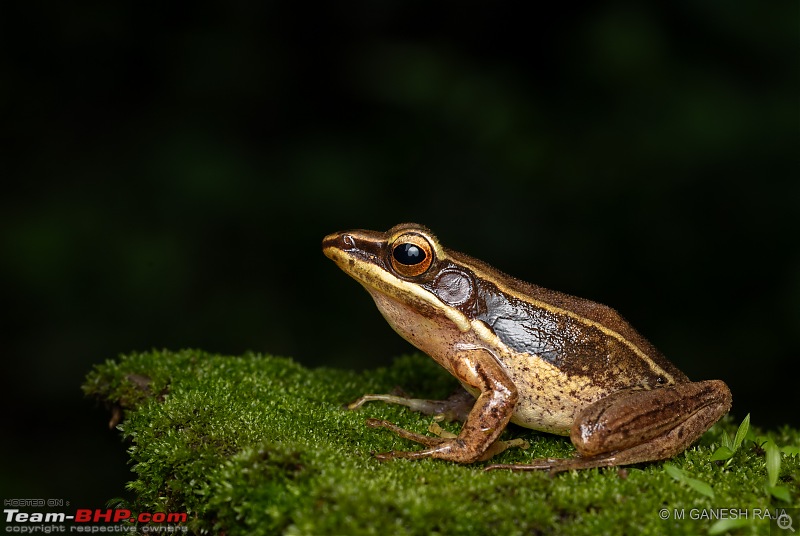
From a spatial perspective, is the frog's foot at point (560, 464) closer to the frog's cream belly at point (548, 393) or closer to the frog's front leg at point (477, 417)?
the frog's front leg at point (477, 417)

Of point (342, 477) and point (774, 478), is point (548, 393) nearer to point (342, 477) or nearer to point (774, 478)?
point (774, 478)

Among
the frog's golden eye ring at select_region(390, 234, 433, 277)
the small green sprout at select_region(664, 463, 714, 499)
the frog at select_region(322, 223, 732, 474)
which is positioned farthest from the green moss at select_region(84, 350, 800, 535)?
the frog's golden eye ring at select_region(390, 234, 433, 277)

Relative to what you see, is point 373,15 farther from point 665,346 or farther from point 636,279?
point 665,346

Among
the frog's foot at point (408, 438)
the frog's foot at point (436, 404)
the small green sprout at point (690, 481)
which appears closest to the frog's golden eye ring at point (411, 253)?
the frog's foot at point (408, 438)

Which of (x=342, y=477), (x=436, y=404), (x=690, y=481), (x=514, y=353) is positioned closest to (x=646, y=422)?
(x=690, y=481)

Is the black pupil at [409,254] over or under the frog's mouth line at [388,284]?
over

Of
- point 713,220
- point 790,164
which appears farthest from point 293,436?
point 790,164

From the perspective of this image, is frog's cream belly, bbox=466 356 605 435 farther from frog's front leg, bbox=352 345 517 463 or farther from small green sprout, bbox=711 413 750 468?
small green sprout, bbox=711 413 750 468

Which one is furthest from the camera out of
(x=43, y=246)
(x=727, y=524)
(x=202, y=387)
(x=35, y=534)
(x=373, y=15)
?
(x=373, y=15)
